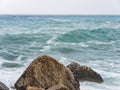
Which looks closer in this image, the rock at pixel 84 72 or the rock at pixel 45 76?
the rock at pixel 45 76

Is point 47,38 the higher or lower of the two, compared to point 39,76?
lower

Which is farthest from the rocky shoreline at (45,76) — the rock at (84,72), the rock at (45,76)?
the rock at (84,72)

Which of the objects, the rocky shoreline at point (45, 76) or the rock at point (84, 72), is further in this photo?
the rock at point (84, 72)

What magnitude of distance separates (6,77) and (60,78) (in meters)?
3.88

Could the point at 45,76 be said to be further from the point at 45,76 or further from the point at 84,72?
the point at 84,72

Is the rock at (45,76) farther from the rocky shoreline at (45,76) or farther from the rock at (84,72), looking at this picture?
the rock at (84,72)

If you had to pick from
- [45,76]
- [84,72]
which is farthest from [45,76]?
[84,72]

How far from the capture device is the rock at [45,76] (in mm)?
9742

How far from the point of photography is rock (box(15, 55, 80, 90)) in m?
9.74

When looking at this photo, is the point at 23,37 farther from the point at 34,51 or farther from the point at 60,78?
the point at 60,78

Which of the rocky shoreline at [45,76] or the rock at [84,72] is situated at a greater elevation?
the rocky shoreline at [45,76]

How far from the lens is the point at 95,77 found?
1295cm

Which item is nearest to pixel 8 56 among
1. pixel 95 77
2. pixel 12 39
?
pixel 95 77

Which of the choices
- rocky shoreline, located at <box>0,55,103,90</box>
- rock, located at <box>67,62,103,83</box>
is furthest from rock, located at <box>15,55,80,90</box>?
rock, located at <box>67,62,103,83</box>
